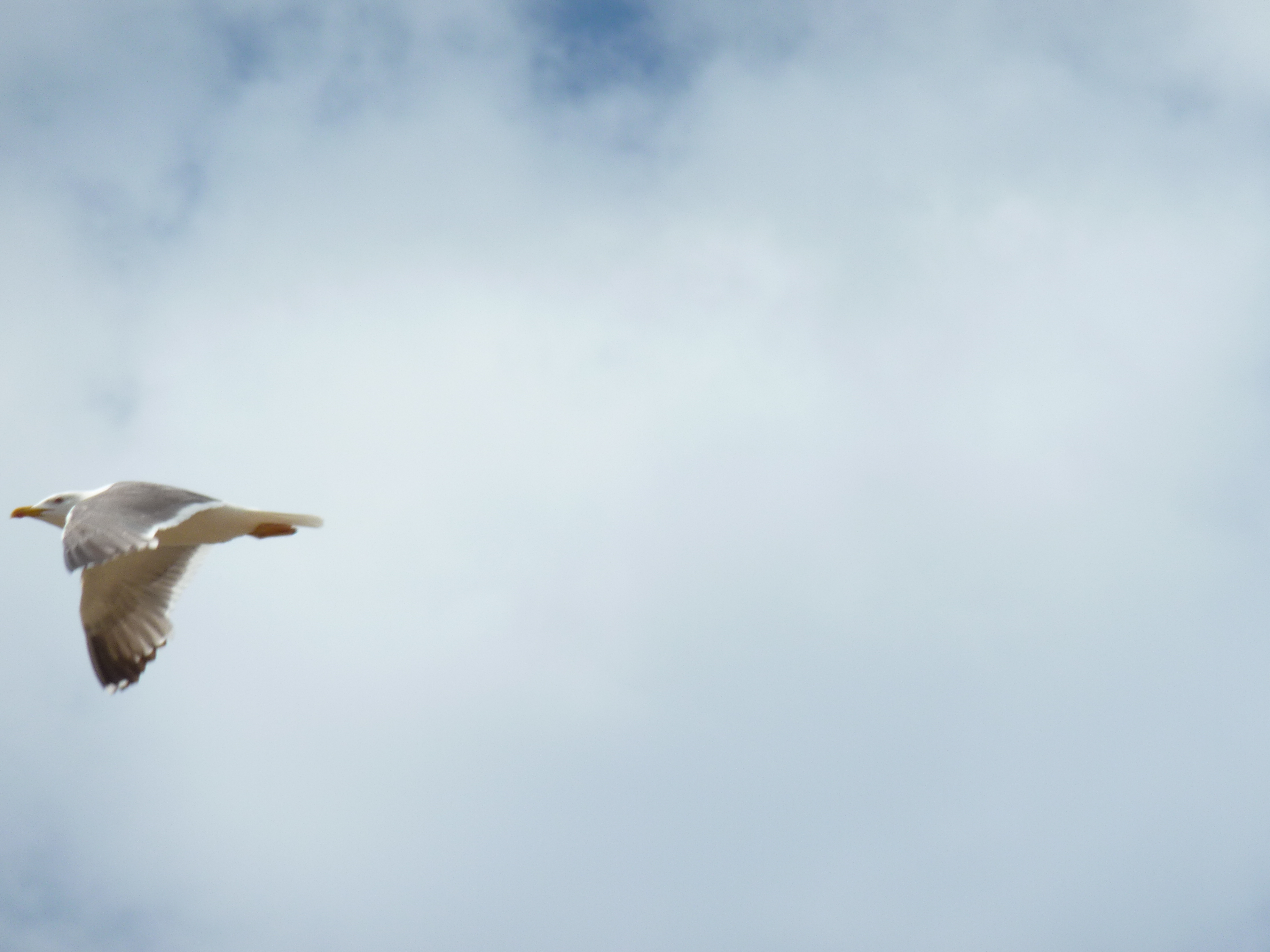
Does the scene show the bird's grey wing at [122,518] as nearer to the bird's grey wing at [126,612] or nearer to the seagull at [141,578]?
the seagull at [141,578]

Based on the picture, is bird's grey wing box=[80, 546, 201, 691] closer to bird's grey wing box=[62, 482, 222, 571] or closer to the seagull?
the seagull

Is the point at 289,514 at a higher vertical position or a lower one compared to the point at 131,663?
higher

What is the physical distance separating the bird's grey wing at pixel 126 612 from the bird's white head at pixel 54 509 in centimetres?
55

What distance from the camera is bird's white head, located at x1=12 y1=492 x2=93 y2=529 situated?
12961 mm

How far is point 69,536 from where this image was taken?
10070 millimetres

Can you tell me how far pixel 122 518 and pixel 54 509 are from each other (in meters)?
2.75

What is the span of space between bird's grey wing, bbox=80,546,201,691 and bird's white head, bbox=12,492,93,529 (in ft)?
1.81

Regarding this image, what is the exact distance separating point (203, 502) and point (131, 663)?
2049 millimetres

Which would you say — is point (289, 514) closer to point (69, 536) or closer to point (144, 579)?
point (144, 579)

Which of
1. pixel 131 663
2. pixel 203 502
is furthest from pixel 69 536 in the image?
pixel 131 663

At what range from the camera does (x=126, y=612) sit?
517 inches

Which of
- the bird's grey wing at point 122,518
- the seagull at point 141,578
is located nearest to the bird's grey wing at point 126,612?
the seagull at point 141,578

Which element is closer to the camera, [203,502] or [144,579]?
[203,502]

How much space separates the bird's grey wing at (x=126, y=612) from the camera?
42.4ft
